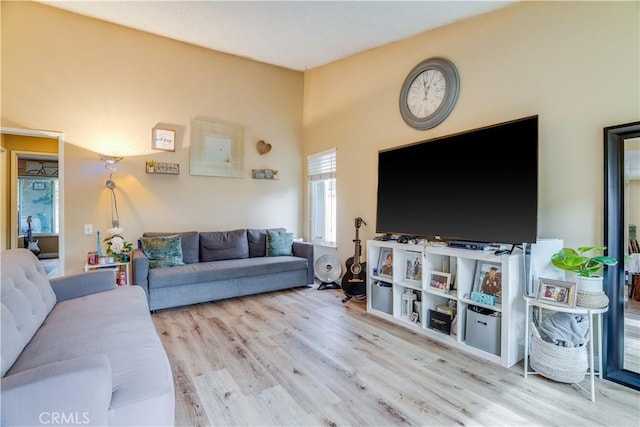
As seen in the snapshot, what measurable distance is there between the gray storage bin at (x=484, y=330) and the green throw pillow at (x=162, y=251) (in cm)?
321

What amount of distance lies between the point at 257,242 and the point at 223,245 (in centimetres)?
50

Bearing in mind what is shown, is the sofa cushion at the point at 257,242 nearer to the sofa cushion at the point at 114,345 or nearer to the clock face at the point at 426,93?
the sofa cushion at the point at 114,345

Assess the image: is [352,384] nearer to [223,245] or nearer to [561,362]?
[561,362]

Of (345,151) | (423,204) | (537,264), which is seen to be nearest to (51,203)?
(345,151)

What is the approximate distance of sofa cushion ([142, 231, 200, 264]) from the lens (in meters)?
3.93

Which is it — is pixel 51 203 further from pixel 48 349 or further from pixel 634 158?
pixel 634 158

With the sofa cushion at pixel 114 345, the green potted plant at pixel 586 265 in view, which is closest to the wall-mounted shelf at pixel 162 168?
the sofa cushion at pixel 114 345

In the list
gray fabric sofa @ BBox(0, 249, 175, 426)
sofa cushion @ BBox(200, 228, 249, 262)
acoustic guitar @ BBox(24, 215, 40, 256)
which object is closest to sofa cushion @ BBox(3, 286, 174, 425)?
gray fabric sofa @ BBox(0, 249, 175, 426)

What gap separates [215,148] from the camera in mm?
4477

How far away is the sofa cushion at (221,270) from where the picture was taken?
3.37 m

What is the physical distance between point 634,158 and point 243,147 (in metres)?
4.28

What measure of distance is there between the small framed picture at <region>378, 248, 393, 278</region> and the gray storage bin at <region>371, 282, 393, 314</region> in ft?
0.41

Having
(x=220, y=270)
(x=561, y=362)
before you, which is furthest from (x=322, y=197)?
(x=561, y=362)

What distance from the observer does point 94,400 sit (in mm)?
1084
